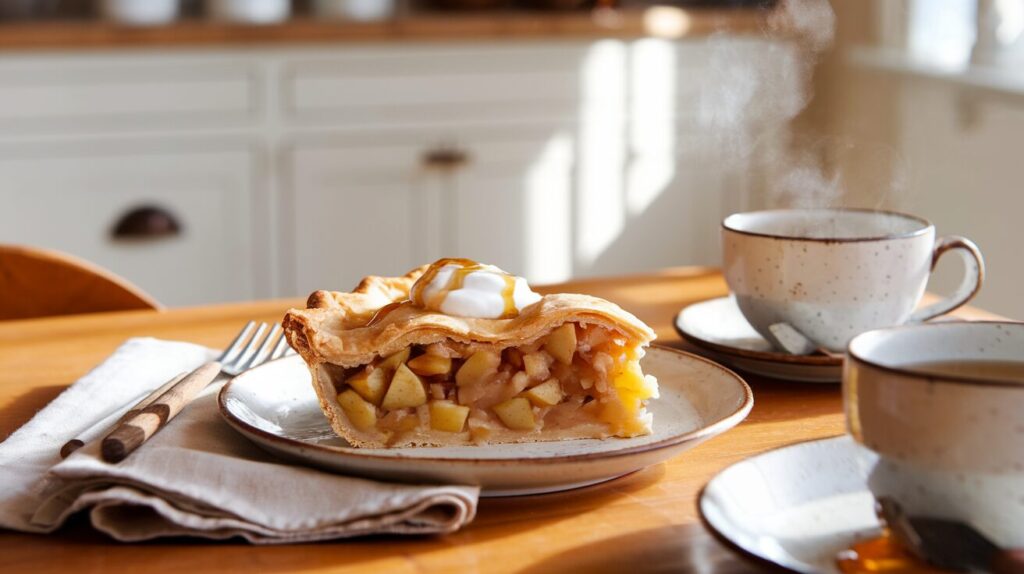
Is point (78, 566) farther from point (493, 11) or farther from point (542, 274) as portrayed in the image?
point (493, 11)

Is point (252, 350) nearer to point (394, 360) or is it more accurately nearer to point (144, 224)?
point (394, 360)

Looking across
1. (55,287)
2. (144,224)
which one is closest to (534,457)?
(55,287)

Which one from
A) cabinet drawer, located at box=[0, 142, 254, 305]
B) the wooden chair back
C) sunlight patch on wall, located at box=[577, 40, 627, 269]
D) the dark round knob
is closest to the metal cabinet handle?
sunlight patch on wall, located at box=[577, 40, 627, 269]

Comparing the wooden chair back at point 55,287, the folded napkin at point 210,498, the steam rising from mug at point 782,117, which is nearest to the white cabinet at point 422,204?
the steam rising from mug at point 782,117

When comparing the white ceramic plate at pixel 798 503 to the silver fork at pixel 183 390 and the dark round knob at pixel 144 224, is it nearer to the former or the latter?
the silver fork at pixel 183 390

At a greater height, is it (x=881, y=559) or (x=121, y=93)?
(x=121, y=93)

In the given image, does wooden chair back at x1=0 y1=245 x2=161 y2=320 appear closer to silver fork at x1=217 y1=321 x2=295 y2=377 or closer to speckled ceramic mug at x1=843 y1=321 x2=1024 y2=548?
silver fork at x1=217 y1=321 x2=295 y2=377
